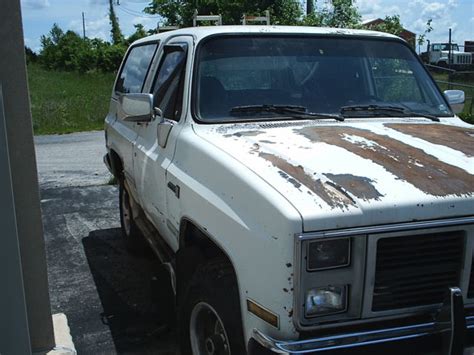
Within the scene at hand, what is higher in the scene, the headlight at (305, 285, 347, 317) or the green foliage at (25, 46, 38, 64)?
the green foliage at (25, 46, 38, 64)

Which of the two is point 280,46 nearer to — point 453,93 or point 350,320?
point 453,93

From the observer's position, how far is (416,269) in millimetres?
2408

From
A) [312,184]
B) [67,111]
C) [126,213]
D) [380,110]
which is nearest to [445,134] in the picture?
[380,110]

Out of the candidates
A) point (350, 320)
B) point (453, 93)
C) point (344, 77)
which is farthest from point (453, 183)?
point (453, 93)

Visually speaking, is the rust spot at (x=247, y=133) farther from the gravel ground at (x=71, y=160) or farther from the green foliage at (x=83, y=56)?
the green foliage at (x=83, y=56)

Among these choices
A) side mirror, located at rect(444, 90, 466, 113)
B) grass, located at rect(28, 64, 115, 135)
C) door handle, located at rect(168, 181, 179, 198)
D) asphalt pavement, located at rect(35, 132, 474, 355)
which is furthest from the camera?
grass, located at rect(28, 64, 115, 135)

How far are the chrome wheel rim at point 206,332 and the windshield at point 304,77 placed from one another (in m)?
1.20

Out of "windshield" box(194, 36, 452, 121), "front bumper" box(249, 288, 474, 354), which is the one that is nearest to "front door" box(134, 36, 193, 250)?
"windshield" box(194, 36, 452, 121)

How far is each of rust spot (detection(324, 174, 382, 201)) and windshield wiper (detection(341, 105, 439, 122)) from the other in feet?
4.06

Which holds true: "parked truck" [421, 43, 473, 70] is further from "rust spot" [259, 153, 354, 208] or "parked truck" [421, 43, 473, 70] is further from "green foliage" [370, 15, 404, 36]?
"rust spot" [259, 153, 354, 208]

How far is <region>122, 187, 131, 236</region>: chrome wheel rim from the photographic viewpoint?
5656 millimetres

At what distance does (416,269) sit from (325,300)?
1.39 feet

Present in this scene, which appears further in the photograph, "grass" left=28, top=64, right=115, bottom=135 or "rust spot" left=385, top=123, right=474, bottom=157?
"grass" left=28, top=64, right=115, bottom=135

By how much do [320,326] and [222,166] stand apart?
3.02 feet
